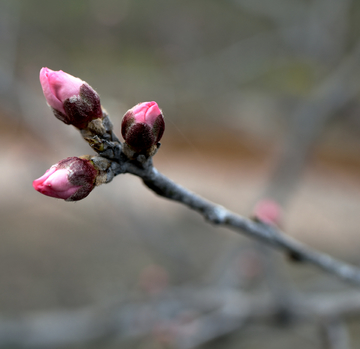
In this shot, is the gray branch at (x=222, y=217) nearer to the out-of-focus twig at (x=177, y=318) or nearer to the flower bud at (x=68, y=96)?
the flower bud at (x=68, y=96)

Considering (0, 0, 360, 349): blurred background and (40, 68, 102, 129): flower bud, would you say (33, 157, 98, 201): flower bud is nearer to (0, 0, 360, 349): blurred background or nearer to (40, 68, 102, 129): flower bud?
(40, 68, 102, 129): flower bud

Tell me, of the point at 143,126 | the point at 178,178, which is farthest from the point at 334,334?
the point at 178,178

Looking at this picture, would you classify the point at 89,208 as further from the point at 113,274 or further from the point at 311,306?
the point at 311,306

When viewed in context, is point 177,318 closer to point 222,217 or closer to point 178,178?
point 222,217

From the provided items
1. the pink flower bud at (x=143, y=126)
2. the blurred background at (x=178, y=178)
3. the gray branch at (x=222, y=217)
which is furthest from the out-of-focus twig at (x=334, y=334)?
the pink flower bud at (x=143, y=126)

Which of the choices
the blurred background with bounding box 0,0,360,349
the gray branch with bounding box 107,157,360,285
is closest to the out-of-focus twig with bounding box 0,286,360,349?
the blurred background with bounding box 0,0,360,349

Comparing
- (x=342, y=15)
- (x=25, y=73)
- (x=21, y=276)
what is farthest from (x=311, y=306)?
(x=21, y=276)
